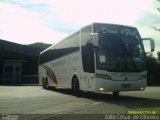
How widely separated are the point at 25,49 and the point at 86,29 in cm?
4461

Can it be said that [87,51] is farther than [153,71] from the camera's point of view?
No

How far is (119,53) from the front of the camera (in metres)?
17.2

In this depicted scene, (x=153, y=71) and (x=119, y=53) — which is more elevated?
(x=153, y=71)

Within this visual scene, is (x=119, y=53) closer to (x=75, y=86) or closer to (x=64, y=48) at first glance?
(x=75, y=86)

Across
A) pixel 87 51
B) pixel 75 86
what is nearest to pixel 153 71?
pixel 75 86

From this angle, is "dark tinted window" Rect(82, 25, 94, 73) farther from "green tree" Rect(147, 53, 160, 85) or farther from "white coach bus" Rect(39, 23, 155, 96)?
"green tree" Rect(147, 53, 160, 85)

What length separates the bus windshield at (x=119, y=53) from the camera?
17016mm

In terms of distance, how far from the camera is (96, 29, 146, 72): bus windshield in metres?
17.0

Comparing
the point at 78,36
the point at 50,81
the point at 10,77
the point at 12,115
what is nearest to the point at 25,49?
the point at 10,77

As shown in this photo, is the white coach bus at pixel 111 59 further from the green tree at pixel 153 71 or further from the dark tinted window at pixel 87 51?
the green tree at pixel 153 71

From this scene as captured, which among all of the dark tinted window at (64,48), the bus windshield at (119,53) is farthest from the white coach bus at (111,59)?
the dark tinted window at (64,48)

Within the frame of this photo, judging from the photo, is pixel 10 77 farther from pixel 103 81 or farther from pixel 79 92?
pixel 103 81

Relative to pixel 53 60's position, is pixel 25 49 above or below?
above

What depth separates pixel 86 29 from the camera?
61.3ft
